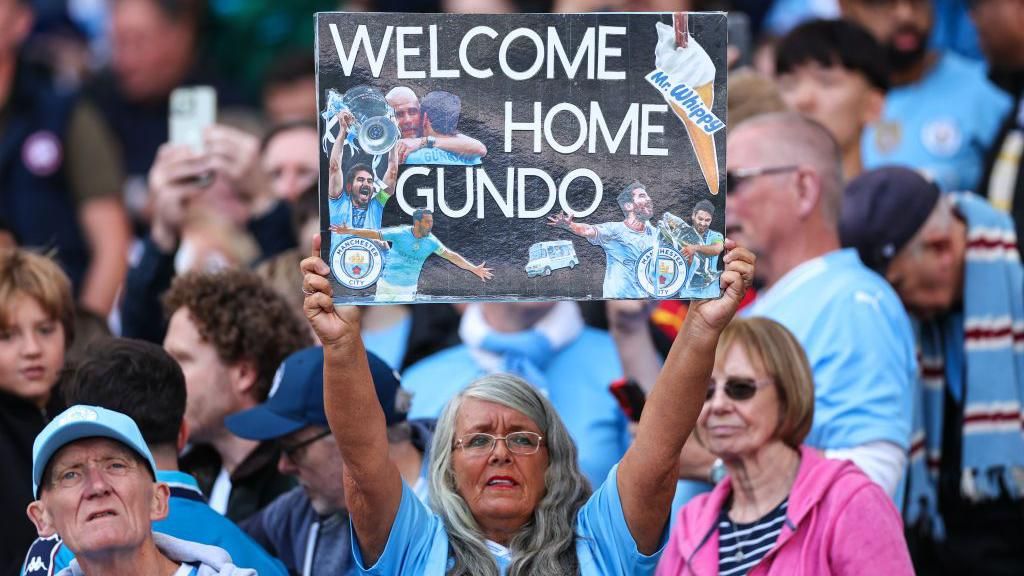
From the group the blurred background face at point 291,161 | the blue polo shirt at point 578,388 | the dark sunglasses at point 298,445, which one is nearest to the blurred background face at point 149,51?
the blurred background face at point 291,161

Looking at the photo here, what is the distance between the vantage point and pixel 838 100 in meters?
6.57

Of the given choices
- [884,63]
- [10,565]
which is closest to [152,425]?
[10,565]

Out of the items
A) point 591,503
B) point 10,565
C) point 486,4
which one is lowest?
point 10,565

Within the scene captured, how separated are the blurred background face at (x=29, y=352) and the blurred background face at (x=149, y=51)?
12.0 ft

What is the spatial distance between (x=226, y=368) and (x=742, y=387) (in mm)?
1699

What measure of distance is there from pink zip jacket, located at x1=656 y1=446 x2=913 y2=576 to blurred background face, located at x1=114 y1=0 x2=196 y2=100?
525 centimetres

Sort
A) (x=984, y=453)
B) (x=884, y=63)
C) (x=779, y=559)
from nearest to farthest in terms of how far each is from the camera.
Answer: (x=779, y=559), (x=984, y=453), (x=884, y=63)

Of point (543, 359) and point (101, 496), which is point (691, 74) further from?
point (543, 359)

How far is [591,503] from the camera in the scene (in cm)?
392

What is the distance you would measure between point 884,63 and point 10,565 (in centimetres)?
391

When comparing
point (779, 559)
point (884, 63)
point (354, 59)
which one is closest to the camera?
point (354, 59)

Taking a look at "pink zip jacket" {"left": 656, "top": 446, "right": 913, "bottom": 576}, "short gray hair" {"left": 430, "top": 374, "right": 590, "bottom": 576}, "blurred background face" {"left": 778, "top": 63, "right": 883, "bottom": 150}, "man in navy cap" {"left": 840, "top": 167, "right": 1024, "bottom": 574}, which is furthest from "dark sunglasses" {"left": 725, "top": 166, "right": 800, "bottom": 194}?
"short gray hair" {"left": 430, "top": 374, "right": 590, "bottom": 576}

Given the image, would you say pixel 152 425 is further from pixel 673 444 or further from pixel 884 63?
pixel 884 63

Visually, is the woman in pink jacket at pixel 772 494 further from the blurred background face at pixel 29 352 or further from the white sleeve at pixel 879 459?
the blurred background face at pixel 29 352
